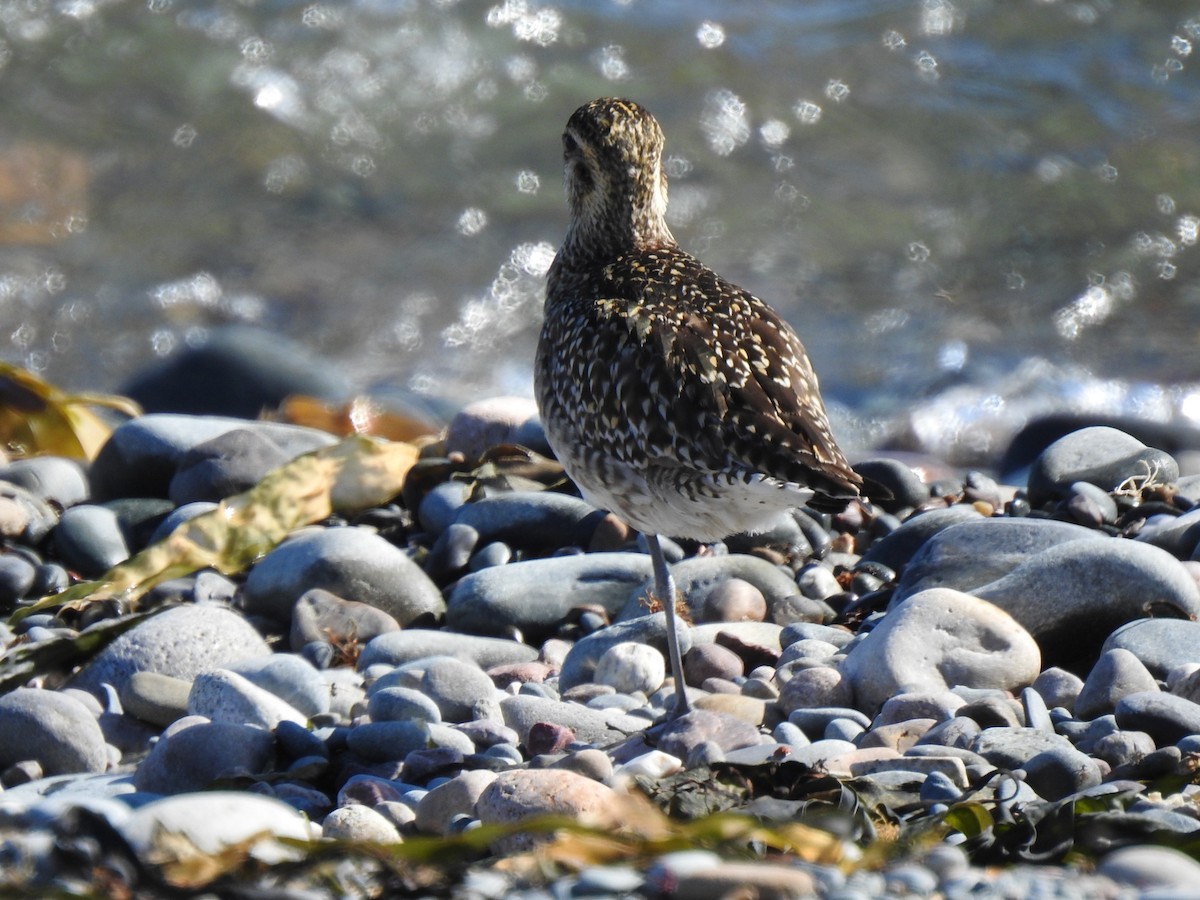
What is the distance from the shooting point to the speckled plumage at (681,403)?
418 cm

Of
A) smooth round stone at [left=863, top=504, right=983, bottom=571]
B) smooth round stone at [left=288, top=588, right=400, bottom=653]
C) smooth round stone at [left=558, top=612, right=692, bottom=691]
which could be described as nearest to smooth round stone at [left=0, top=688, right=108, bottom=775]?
smooth round stone at [left=288, top=588, right=400, bottom=653]

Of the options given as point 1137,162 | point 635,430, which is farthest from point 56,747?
point 1137,162

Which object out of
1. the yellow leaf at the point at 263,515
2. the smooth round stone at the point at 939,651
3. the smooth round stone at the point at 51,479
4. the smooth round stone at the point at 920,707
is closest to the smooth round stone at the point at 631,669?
the smooth round stone at the point at 939,651

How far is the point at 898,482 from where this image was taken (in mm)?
6281

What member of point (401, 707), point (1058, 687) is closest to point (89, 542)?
point (401, 707)

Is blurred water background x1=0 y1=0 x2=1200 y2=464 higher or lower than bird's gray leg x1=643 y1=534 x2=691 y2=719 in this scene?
higher

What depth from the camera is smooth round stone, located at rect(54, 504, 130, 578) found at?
19.4 ft

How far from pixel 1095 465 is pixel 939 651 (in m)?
1.91

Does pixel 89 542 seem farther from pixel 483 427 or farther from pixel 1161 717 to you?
pixel 1161 717

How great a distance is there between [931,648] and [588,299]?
149 cm

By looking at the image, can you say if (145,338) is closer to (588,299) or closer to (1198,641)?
(588,299)

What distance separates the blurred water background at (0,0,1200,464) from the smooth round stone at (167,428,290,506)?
12.5 feet

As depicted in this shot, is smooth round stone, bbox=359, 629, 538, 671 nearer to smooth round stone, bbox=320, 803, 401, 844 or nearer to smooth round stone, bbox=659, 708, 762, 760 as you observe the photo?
smooth round stone, bbox=659, 708, 762, 760

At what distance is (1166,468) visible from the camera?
19.7 feet
